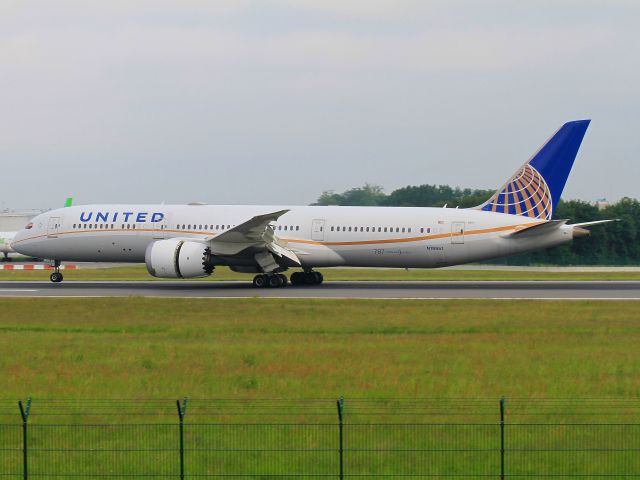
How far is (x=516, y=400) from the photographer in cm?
1873

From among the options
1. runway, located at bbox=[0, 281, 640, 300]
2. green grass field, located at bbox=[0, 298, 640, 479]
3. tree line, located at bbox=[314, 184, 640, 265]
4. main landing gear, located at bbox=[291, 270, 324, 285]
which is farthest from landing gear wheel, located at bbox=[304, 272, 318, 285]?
tree line, located at bbox=[314, 184, 640, 265]

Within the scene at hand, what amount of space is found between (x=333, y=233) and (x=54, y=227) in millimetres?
14356

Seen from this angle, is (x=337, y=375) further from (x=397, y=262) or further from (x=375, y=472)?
(x=397, y=262)

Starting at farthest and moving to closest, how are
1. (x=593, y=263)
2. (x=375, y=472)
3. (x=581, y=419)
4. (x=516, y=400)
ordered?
1. (x=593, y=263)
2. (x=516, y=400)
3. (x=581, y=419)
4. (x=375, y=472)

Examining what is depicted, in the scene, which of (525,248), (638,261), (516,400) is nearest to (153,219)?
(525,248)

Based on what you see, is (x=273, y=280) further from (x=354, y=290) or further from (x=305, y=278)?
(x=354, y=290)

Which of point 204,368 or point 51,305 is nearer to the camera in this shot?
point 204,368

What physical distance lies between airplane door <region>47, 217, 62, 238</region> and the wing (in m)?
9.66

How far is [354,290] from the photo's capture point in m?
44.6

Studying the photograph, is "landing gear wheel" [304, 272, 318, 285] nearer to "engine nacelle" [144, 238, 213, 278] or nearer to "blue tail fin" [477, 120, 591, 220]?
"engine nacelle" [144, 238, 213, 278]

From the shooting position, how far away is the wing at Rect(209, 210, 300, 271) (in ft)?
144

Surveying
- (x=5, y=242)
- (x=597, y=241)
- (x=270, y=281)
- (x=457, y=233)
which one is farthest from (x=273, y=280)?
(x=5, y=242)

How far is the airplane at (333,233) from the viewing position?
146 feet

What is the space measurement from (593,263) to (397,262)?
39.3 meters
